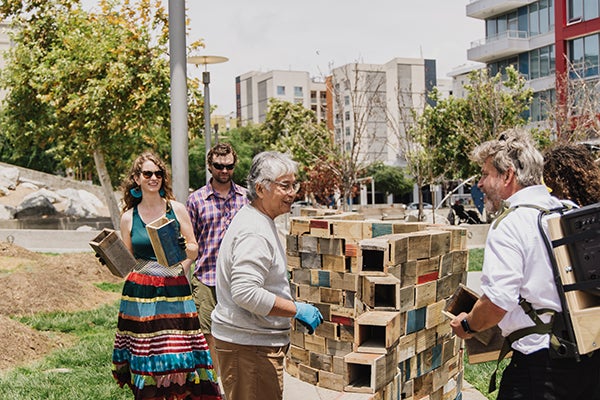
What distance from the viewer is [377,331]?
392cm

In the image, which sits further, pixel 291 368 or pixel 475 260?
pixel 475 260

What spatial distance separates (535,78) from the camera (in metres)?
43.9

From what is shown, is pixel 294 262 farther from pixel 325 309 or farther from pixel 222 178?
pixel 222 178

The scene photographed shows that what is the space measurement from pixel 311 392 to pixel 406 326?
1301 millimetres

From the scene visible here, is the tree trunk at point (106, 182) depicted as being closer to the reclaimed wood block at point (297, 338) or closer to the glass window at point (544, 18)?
the reclaimed wood block at point (297, 338)

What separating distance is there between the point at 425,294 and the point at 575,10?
36.3 metres

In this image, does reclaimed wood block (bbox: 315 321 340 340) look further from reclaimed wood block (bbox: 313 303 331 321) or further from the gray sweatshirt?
the gray sweatshirt

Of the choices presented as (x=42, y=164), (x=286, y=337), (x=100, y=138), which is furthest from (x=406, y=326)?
(x=42, y=164)

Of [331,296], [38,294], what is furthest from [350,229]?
[38,294]

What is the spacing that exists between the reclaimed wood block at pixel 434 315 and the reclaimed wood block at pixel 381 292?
0.56m

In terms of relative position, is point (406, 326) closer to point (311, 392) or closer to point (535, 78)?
point (311, 392)

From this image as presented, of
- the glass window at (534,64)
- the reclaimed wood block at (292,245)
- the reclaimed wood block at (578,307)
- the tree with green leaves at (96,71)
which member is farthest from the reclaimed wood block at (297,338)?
the glass window at (534,64)

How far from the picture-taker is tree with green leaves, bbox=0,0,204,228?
62.5ft

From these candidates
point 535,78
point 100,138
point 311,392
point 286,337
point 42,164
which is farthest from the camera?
point 42,164
